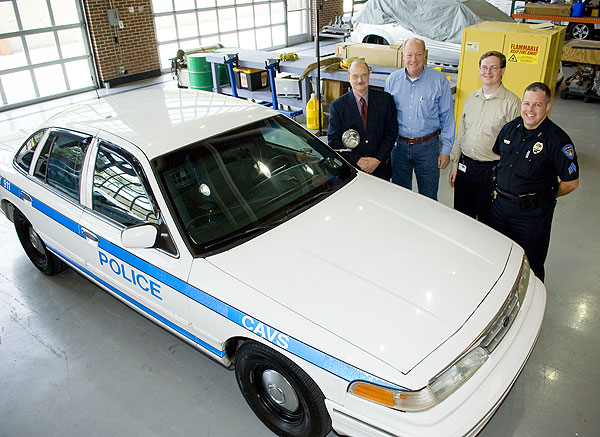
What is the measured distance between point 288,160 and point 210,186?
0.66 m

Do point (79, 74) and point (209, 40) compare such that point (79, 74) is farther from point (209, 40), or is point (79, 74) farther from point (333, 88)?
point (333, 88)

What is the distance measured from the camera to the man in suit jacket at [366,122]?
4352mm

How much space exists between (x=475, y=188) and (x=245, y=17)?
42.0 feet

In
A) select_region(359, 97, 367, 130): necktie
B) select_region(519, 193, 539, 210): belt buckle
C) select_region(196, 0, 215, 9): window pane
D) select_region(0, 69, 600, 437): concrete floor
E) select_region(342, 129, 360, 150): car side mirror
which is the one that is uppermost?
select_region(196, 0, 215, 9): window pane

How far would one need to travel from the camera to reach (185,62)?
32.9ft

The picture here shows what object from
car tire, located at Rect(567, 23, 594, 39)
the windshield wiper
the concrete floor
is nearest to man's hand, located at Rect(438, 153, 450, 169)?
the concrete floor

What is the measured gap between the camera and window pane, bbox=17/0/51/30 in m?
10.5

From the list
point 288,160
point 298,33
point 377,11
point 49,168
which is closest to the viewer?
point 288,160

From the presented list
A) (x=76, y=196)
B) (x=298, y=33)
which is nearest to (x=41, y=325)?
(x=76, y=196)

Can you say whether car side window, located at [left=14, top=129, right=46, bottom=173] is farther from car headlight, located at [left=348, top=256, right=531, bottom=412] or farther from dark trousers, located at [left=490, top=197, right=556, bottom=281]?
dark trousers, located at [left=490, top=197, right=556, bottom=281]

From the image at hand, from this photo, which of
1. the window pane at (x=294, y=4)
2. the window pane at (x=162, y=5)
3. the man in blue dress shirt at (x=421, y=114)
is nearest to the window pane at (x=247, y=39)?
the window pane at (x=294, y=4)

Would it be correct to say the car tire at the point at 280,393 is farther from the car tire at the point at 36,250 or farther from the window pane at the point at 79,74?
the window pane at the point at 79,74

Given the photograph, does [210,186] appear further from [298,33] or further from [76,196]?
[298,33]

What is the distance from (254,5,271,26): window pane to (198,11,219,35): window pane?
175cm
